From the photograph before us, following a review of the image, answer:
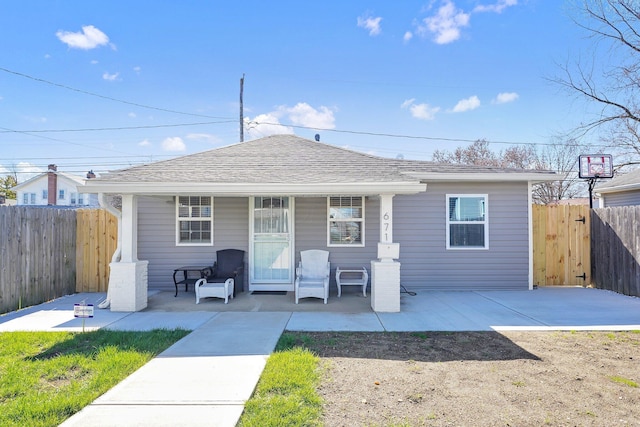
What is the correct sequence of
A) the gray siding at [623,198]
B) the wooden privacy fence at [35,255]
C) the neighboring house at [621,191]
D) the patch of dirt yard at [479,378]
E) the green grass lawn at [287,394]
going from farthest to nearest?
the gray siding at [623,198]
the neighboring house at [621,191]
the wooden privacy fence at [35,255]
the patch of dirt yard at [479,378]
the green grass lawn at [287,394]

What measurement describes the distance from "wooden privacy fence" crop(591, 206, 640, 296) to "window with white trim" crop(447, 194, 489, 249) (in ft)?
9.25

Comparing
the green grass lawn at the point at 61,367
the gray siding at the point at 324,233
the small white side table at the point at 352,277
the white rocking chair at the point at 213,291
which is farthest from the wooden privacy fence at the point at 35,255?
the small white side table at the point at 352,277

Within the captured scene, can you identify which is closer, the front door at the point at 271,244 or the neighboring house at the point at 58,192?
the front door at the point at 271,244

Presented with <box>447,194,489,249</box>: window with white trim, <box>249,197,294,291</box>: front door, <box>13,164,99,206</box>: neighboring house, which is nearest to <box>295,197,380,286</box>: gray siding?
<box>249,197,294,291</box>: front door

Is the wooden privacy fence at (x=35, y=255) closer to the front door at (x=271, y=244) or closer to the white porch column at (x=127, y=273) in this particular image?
the white porch column at (x=127, y=273)

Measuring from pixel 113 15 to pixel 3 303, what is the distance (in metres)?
8.80

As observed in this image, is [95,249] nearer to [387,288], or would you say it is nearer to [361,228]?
[361,228]

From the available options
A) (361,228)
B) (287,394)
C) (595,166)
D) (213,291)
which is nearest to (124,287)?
(213,291)

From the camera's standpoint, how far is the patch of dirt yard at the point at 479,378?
3.02 m

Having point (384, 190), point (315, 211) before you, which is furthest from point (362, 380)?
point (315, 211)

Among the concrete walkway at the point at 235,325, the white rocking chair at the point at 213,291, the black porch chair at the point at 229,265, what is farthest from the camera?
→ the black porch chair at the point at 229,265

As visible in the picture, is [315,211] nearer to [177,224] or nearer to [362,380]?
[177,224]

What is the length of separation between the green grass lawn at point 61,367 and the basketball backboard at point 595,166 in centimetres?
1166

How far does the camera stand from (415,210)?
28.6 feet
